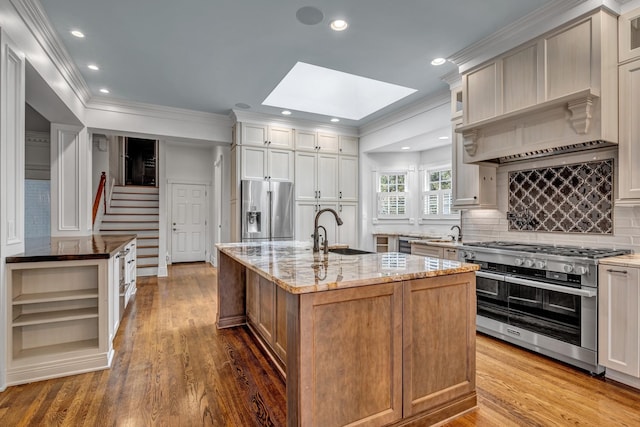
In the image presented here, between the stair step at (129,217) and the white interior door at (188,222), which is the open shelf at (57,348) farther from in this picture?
the white interior door at (188,222)

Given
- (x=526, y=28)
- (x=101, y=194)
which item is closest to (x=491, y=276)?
(x=526, y=28)

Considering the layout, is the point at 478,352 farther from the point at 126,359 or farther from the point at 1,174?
the point at 1,174

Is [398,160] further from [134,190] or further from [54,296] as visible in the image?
[134,190]

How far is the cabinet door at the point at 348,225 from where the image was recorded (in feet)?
19.5

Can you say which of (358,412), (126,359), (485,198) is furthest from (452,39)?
(126,359)

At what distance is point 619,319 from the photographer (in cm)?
221

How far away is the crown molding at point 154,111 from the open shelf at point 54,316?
10.5 feet

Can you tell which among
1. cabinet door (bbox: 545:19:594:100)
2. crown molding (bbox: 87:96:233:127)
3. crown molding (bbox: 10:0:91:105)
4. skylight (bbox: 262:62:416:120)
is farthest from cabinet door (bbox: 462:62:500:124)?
crown molding (bbox: 10:0:91:105)

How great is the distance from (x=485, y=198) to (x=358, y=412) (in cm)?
278

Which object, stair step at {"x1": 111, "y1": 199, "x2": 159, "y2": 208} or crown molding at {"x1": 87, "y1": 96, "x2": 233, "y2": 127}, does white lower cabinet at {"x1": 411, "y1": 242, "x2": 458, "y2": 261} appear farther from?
stair step at {"x1": 111, "y1": 199, "x2": 159, "y2": 208}

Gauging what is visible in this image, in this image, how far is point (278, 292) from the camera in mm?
2482

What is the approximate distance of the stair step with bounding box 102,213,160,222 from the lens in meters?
6.81

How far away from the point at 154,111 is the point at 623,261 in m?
5.56

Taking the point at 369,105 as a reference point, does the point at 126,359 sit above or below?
below
